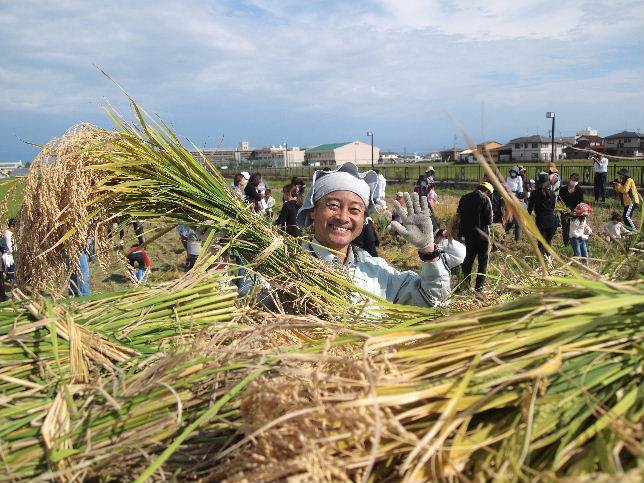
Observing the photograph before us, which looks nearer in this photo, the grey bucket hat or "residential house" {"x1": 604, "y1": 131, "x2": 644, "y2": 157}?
"residential house" {"x1": 604, "y1": 131, "x2": 644, "y2": 157}

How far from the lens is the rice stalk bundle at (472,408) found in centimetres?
90

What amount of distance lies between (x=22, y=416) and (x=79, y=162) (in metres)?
1.23

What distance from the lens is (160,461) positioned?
98cm

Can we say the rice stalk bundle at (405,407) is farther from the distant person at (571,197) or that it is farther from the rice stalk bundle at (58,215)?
the distant person at (571,197)

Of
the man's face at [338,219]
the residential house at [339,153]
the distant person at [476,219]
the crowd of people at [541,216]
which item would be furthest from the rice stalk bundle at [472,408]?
the residential house at [339,153]

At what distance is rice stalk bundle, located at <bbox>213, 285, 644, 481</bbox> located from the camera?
90 cm

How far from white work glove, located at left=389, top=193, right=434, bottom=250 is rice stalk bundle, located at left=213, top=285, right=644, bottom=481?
1.54m

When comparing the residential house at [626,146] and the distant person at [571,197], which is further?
the distant person at [571,197]

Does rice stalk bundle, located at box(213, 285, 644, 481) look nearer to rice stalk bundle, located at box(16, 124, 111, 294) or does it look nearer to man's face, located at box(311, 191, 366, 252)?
rice stalk bundle, located at box(16, 124, 111, 294)

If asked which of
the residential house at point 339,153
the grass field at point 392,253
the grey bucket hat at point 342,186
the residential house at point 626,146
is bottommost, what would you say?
the grass field at point 392,253

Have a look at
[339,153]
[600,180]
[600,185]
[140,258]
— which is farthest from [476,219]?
[339,153]

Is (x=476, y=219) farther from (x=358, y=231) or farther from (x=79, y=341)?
(x=79, y=341)

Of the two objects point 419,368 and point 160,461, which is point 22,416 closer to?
point 160,461

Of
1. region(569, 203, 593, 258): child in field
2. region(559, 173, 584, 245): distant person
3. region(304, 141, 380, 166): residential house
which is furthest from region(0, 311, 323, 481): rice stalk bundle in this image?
region(304, 141, 380, 166): residential house
